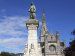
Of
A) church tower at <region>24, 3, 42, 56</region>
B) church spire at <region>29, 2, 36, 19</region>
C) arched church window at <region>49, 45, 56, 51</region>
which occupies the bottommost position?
church tower at <region>24, 3, 42, 56</region>

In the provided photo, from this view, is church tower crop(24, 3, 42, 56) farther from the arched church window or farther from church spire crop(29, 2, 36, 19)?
the arched church window

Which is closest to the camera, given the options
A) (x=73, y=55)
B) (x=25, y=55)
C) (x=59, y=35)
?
(x=25, y=55)

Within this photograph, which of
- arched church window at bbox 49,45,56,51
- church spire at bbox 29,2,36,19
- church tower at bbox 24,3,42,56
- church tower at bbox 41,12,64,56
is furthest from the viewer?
arched church window at bbox 49,45,56,51

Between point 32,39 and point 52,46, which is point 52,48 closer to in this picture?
point 52,46

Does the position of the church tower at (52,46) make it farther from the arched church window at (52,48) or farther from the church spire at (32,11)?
the church spire at (32,11)

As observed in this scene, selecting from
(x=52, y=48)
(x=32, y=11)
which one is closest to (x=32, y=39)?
(x=32, y=11)

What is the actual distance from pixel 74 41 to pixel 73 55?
6.59 metres

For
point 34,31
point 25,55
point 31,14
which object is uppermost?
point 31,14

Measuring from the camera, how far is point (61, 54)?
221ft

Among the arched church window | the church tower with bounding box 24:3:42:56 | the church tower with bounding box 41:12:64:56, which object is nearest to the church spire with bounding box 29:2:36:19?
the church tower with bounding box 24:3:42:56

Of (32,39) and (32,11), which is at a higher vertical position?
(32,11)

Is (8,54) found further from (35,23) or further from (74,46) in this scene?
→ (35,23)

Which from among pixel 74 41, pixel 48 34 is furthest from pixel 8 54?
pixel 74 41

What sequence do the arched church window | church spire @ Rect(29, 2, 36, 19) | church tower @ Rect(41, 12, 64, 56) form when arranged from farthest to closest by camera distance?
the arched church window
church tower @ Rect(41, 12, 64, 56)
church spire @ Rect(29, 2, 36, 19)
